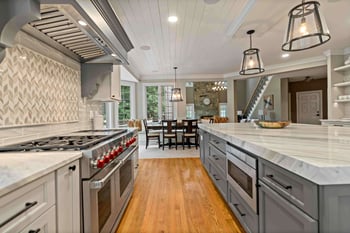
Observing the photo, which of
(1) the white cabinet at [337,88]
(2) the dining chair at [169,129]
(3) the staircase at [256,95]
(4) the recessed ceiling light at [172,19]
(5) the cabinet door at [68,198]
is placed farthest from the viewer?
(3) the staircase at [256,95]

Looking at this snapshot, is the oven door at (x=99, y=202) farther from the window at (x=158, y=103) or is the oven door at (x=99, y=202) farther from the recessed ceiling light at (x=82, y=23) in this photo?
the window at (x=158, y=103)

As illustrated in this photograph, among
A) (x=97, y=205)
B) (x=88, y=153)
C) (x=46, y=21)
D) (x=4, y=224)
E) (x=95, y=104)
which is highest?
(x=46, y=21)

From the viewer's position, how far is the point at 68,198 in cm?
127

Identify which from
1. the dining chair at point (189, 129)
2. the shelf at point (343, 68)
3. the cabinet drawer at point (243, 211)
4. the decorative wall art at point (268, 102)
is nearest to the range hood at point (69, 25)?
the cabinet drawer at point (243, 211)

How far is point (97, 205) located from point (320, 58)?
6572mm

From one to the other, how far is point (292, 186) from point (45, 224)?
125 centimetres

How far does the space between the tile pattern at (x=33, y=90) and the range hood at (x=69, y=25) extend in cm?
23

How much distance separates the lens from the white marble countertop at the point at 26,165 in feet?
2.74

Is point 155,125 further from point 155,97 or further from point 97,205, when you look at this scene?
point 97,205

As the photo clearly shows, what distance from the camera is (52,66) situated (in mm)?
2301

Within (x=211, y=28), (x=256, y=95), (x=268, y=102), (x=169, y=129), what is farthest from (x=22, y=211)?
(x=256, y=95)

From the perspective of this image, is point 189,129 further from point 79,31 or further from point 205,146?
point 79,31

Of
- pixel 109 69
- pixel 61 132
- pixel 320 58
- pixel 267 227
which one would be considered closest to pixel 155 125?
pixel 109 69

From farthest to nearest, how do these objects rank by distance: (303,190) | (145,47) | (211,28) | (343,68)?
(343,68) → (145,47) → (211,28) → (303,190)
